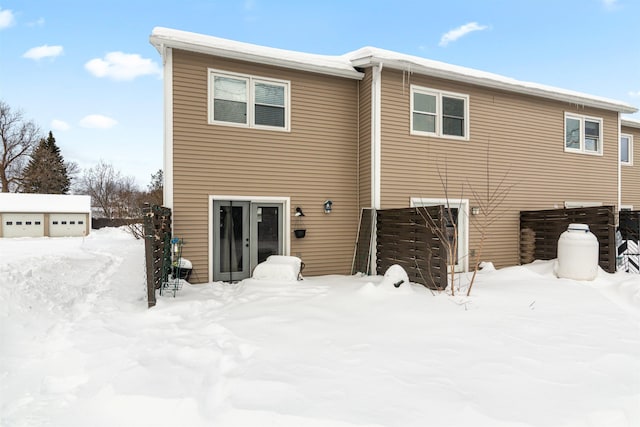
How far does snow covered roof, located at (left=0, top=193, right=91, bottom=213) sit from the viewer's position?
2297cm

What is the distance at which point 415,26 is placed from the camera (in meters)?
11.7

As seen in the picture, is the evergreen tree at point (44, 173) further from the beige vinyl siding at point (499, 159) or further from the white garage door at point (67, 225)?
the beige vinyl siding at point (499, 159)

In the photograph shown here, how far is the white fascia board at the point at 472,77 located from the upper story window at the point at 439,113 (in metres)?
0.43

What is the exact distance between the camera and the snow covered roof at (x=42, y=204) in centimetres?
2297

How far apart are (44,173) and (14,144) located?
13.1 feet

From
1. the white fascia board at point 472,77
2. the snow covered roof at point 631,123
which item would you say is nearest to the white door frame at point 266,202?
the white fascia board at point 472,77

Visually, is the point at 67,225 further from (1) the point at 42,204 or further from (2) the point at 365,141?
(2) the point at 365,141

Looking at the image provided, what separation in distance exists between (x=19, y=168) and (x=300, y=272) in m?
38.1

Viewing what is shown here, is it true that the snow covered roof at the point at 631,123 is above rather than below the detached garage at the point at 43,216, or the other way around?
above

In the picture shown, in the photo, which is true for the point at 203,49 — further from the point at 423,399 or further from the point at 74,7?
the point at 423,399

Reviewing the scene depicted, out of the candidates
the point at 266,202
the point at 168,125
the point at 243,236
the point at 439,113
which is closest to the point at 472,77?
the point at 439,113

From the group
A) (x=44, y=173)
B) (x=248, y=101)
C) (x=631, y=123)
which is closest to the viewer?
(x=248, y=101)

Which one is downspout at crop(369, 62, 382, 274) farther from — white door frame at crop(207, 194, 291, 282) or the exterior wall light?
white door frame at crop(207, 194, 291, 282)

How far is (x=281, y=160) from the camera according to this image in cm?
795
